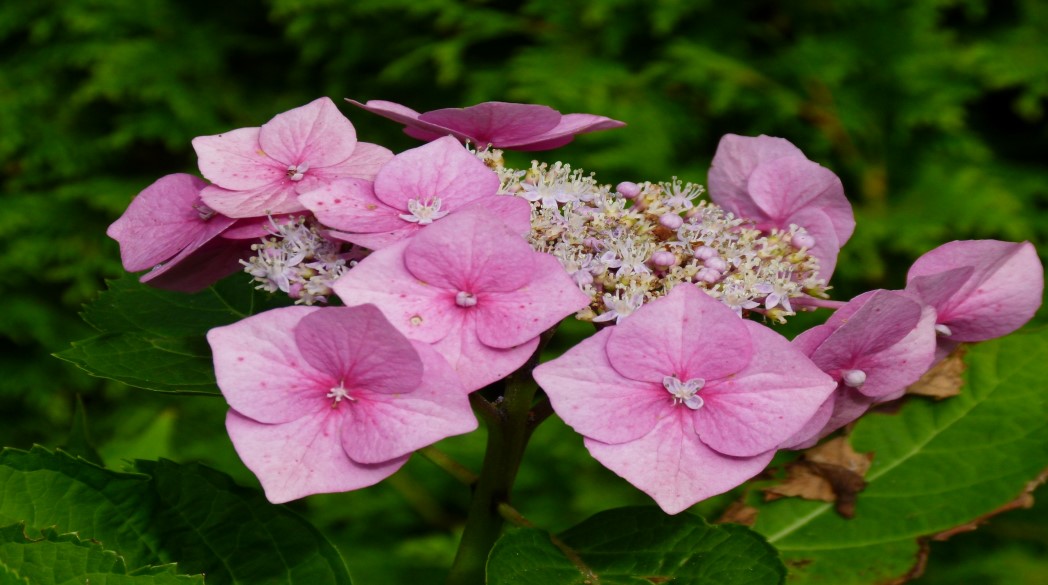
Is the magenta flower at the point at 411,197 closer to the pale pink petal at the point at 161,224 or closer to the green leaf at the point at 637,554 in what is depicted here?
the pale pink petal at the point at 161,224

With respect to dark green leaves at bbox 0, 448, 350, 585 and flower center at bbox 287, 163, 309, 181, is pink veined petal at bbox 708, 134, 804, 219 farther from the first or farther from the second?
dark green leaves at bbox 0, 448, 350, 585

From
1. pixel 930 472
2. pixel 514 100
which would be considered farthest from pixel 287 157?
pixel 514 100

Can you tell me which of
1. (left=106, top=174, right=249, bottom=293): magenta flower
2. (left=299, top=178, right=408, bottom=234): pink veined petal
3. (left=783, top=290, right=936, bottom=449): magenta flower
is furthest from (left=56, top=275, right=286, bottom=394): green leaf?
(left=783, top=290, right=936, bottom=449): magenta flower

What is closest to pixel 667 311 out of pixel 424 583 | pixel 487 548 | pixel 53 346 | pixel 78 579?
pixel 487 548

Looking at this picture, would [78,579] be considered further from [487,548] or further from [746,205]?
[746,205]

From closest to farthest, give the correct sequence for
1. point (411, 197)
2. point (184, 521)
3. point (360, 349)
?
point (360, 349)
point (411, 197)
point (184, 521)

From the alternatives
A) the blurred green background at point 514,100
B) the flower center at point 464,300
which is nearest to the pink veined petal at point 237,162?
the flower center at point 464,300

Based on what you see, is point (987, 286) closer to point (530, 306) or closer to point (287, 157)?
point (530, 306)
